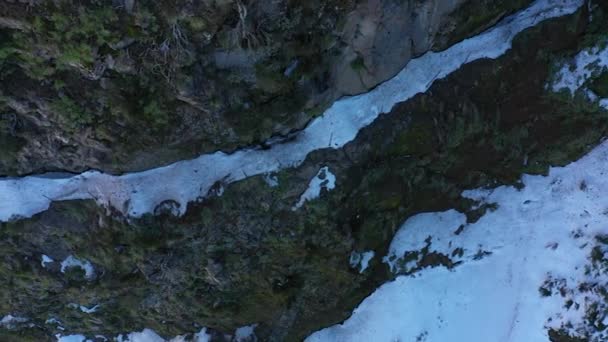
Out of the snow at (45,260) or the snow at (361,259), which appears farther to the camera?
the snow at (361,259)

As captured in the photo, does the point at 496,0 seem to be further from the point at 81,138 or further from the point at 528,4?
the point at 81,138

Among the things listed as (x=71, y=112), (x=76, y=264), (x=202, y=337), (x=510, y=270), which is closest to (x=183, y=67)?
(x=71, y=112)

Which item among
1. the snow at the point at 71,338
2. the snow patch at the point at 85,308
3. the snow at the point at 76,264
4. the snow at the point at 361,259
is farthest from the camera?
the snow at the point at 71,338

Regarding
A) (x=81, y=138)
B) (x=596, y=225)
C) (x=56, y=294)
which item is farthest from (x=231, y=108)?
(x=596, y=225)

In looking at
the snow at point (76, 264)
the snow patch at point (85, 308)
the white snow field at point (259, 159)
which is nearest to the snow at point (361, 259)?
the white snow field at point (259, 159)

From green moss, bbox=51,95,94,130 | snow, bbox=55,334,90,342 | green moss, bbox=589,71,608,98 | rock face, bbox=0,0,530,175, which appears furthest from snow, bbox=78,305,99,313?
green moss, bbox=589,71,608,98

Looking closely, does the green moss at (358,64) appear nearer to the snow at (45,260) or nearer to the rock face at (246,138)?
the rock face at (246,138)

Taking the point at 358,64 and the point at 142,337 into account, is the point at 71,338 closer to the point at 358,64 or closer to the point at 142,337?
the point at 142,337

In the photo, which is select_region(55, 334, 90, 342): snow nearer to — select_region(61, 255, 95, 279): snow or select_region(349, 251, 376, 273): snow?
select_region(61, 255, 95, 279): snow
